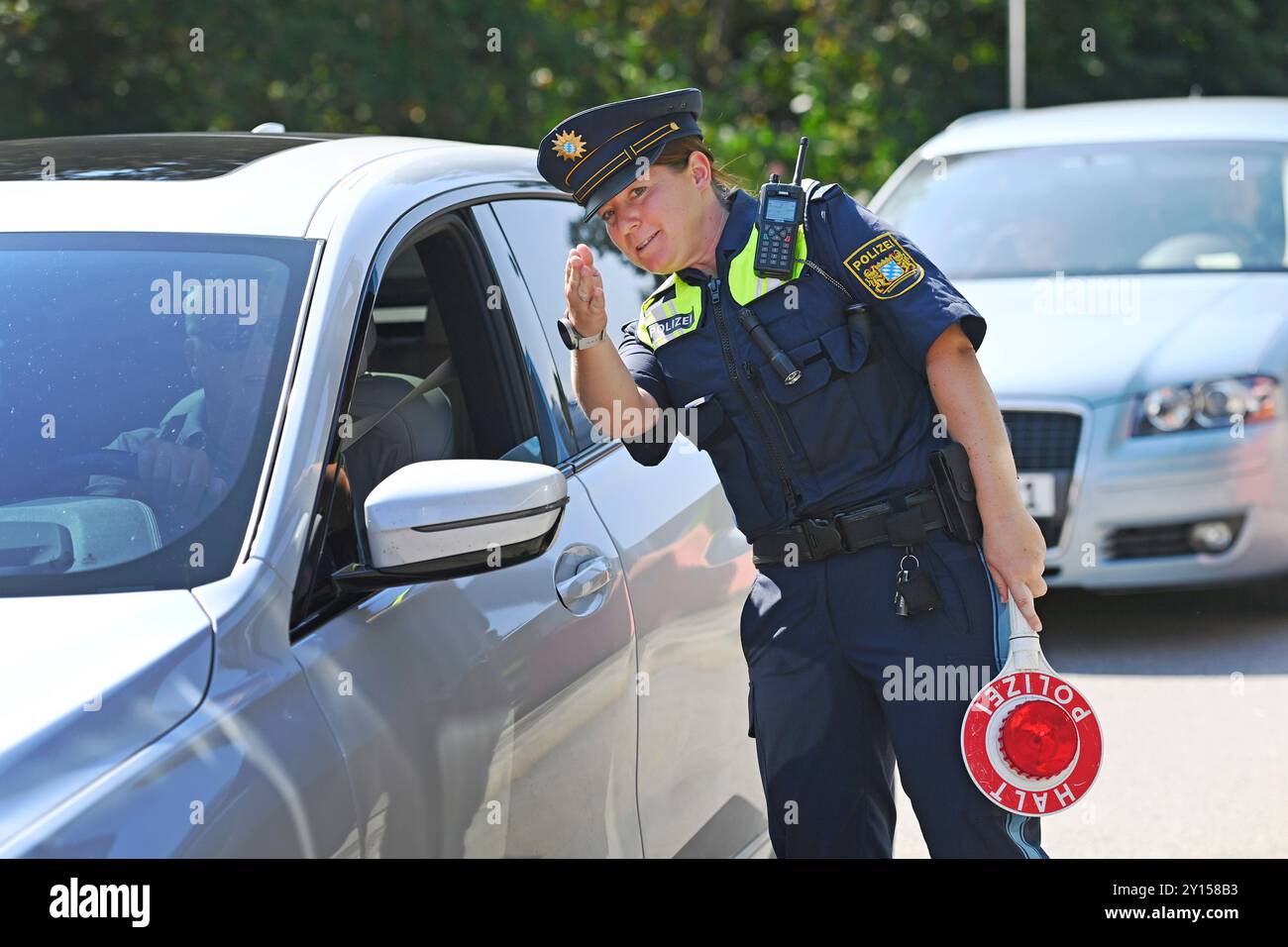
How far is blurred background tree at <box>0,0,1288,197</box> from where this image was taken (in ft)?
47.6

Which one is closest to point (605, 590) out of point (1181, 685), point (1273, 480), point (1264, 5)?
point (1181, 685)

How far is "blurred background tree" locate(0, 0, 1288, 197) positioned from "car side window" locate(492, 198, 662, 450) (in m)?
8.32

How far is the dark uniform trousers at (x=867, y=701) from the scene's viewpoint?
9.55ft

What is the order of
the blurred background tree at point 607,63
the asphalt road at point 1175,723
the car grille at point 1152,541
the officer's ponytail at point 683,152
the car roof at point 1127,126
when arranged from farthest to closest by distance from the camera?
1. the blurred background tree at point 607,63
2. the car roof at point 1127,126
3. the car grille at point 1152,541
4. the asphalt road at point 1175,723
5. the officer's ponytail at point 683,152

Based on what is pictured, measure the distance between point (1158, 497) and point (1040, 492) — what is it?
401mm

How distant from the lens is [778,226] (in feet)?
9.82

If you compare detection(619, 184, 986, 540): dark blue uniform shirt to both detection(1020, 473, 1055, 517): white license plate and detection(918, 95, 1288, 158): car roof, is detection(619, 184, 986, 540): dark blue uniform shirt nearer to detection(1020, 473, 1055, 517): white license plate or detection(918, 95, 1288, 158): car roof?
detection(1020, 473, 1055, 517): white license plate

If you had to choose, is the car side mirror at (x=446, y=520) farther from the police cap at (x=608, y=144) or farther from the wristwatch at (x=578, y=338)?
the police cap at (x=608, y=144)

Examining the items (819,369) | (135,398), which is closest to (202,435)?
(135,398)

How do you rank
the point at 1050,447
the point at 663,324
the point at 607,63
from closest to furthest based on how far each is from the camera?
the point at 663,324 < the point at 1050,447 < the point at 607,63

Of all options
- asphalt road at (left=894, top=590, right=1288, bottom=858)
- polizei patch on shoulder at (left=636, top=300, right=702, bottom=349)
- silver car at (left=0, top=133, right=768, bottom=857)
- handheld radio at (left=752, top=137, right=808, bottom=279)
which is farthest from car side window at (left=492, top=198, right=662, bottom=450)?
asphalt road at (left=894, top=590, right=1288, bottom=858)

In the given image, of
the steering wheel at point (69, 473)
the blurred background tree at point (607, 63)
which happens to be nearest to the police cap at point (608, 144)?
the steering wheel at point (69, 473)

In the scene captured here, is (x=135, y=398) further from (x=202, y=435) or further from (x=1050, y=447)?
(x=1050, y=447)

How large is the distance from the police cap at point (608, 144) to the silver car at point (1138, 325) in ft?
12.2
